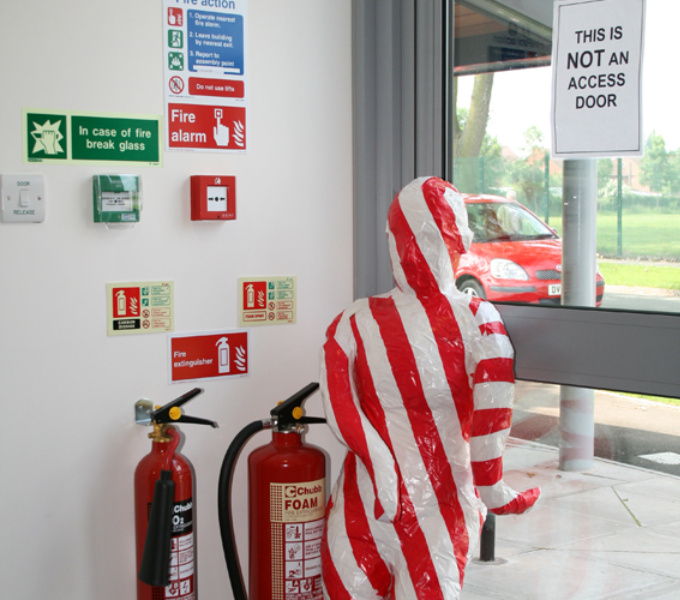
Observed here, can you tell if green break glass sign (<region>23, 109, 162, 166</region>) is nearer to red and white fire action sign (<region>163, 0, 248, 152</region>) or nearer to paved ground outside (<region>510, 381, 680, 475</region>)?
red and white fire action sign (<region>163, 0, 248, 152</region>)

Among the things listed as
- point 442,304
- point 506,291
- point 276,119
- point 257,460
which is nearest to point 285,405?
point 257,460

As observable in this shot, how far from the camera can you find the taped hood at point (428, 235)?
64.1 inches

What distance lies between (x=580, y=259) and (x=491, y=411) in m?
0.45

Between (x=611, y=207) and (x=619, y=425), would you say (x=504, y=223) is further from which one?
(x=619, y=425)

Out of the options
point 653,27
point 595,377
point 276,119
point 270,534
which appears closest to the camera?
point 653,27

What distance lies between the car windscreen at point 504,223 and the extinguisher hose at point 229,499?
739mm

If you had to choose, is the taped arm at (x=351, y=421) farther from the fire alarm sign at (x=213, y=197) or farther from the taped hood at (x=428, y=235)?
the fire alarm sign at (x=213, y=197)

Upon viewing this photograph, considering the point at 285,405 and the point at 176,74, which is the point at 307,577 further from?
the point at 176,74

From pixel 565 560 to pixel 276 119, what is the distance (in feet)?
4.48

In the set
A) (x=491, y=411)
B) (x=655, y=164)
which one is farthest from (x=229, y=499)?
(x=655, y=164)

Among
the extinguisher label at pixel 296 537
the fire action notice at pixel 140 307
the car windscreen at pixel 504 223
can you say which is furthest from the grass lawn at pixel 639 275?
the fire action notice at pixel 140 307

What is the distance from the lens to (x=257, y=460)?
1.85 meters

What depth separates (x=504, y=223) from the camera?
6.38ft

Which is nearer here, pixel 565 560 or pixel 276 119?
pixel 565 560
